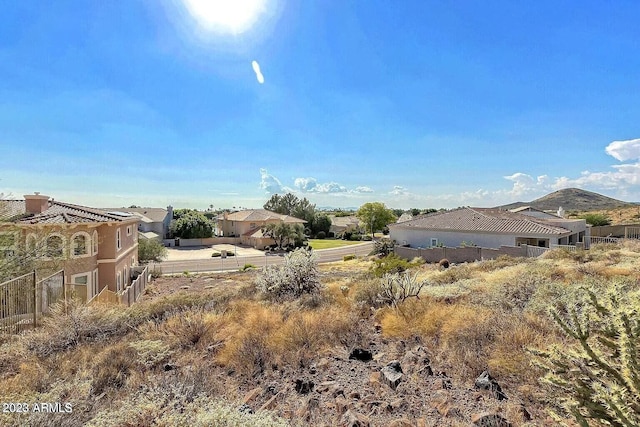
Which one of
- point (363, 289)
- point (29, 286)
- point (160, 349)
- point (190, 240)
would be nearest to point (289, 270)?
point (363, 289)

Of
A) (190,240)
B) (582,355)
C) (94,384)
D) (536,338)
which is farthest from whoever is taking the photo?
(190,240)

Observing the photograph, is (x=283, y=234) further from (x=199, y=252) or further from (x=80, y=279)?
(x=80, y=279)

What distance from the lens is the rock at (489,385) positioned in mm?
4336

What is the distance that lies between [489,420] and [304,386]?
2.37m

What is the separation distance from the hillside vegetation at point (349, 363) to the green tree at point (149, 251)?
2933 centimetres

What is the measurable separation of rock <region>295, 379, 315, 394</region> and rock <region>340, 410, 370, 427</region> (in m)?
0.86

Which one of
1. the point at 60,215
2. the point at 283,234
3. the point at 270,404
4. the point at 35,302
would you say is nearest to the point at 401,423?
the point at 270,404

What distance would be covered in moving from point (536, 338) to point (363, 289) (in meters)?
5.29

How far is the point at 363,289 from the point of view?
33.4 feet

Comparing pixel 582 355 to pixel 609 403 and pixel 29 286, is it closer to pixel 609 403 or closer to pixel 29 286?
pixel 609 403

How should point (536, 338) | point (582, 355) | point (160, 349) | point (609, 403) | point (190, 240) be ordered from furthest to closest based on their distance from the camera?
point (190, 240)
point (160, 349)
point (536, 338)
point (582, 355)
point (609, 403)

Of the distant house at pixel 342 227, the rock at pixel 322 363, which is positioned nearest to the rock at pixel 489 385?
the rock at pixel 322 363

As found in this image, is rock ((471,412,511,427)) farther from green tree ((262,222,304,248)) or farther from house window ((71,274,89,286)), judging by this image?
green tree ((262,222,304,248))

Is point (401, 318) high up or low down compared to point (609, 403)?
down
